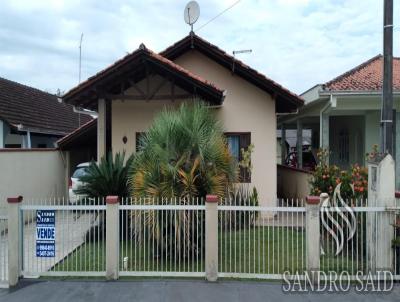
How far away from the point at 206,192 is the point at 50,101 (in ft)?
63.8

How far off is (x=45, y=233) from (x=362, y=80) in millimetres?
10088

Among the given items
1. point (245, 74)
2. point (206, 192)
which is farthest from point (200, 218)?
point (245, 74)

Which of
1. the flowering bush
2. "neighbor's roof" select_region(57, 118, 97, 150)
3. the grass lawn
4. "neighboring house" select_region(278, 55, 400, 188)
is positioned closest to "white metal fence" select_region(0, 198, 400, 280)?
the grass lawn

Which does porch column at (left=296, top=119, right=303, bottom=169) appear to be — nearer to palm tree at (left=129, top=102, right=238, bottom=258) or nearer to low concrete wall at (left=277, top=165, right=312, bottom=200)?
low concrete wall at (left=277, top=165, right=312, bottom=200)

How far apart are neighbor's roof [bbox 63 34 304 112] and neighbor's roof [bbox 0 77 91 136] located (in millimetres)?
5818

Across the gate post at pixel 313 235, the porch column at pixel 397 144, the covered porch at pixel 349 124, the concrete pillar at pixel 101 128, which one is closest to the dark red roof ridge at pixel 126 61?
the concrete pillar at pixel 101 128

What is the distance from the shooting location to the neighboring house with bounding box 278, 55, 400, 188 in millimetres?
11453

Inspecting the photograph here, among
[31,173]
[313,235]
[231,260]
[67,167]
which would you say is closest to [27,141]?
[67,167]

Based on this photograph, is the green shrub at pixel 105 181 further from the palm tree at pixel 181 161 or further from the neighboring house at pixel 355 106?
the neighboring house at pixel 355 106

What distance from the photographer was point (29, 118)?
17.8 m

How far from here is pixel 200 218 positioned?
6996mm

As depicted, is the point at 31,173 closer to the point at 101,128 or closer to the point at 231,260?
the point at 101,128

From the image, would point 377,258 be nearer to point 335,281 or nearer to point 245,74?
point 335,281

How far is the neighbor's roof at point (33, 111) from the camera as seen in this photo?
16609 mm
